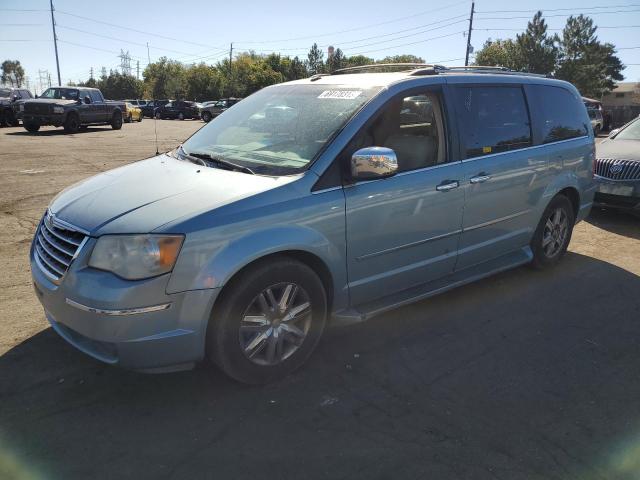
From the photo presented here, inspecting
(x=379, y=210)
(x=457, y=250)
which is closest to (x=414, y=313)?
(x=457, y=250)

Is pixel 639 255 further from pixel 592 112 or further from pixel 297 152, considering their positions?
pixel 592 112

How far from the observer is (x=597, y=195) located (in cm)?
751

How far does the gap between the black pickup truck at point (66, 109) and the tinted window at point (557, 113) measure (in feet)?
66.2

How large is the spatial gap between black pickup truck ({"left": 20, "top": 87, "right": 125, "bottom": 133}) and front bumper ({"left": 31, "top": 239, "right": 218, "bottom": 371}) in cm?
2036

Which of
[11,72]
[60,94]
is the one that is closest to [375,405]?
[60,94]

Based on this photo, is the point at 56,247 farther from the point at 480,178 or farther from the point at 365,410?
the point at 480,178

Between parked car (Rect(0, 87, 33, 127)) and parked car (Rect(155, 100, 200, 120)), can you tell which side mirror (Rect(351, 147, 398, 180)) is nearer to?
parked car (Rect(0, 87, 33, 127))

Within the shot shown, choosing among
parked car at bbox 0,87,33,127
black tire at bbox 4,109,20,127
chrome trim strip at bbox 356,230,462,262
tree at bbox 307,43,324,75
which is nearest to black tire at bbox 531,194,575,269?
chrome trim strip at bbox 356,230,462,262

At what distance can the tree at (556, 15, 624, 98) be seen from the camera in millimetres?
69938

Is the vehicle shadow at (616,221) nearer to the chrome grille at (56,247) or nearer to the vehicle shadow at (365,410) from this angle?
the vehicle shadow at (365,410)

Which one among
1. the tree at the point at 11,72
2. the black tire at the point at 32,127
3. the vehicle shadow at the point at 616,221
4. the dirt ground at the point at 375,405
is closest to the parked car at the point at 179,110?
the black tire at the point at 32,127

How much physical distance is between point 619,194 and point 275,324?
20.3ft

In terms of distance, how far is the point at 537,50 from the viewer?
230 feet

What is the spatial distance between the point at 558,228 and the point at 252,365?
3.74 meters
